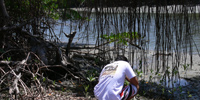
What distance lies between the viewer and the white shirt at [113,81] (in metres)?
2.73

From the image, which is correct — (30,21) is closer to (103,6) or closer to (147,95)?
(103,6)

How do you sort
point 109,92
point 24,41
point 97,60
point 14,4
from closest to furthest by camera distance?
point 109,92 < point 24,41 < point 97,60 < point 14,4

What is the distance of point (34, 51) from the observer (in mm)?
4582

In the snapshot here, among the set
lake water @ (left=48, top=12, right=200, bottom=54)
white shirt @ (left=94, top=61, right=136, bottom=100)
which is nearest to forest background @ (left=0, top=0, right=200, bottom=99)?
lake water @ (left=48, top=12, right=200, bottom=54)

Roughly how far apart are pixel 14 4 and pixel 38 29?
3.59 feet

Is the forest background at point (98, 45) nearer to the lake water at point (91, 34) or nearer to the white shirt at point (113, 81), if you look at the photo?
the lake water at point (91, 34)

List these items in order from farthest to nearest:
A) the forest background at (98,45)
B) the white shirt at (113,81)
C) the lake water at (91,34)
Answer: the lake water at (91,34) → the forest background at (98,45) → the white shirt at (113,81)

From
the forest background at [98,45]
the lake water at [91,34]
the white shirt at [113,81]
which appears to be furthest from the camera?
the lake water at [91,34]

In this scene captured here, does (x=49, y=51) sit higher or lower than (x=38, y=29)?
lower

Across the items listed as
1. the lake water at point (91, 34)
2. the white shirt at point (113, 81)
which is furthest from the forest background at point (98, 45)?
the white shirt at point (113, 81)

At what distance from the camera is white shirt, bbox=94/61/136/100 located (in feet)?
8.95

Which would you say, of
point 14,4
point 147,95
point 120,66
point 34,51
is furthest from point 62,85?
point 14,4

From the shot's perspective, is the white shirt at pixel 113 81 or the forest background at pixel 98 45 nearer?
the white shirt at pixel 113 81

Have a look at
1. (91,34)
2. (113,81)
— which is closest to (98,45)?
(91,34)
